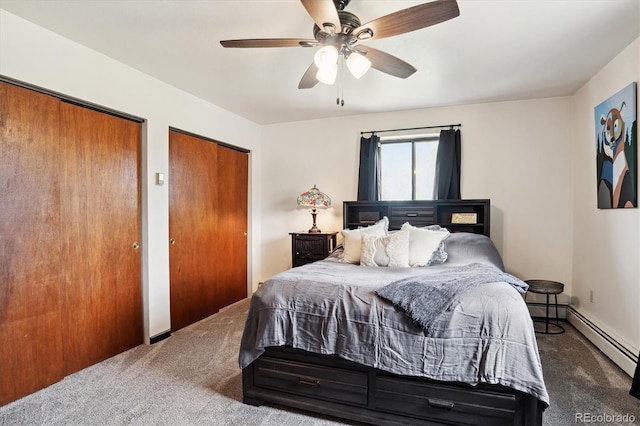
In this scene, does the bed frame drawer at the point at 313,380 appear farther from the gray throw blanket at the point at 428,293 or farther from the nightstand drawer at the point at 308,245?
the nightstand drawer at the point at 308,245

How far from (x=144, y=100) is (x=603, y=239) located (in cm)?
442

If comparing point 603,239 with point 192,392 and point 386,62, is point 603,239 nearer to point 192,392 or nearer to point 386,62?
point 386,62

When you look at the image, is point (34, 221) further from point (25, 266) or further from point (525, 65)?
point (525, 65)

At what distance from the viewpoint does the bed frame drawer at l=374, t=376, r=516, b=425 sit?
167cm

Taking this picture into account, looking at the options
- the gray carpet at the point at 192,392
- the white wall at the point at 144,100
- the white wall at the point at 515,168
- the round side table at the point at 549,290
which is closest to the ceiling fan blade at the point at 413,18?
the white wall at the point at 144,100

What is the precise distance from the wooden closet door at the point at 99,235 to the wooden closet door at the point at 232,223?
1193 mm

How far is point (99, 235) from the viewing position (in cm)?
277

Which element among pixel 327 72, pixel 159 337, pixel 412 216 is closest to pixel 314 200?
pixel 412 216

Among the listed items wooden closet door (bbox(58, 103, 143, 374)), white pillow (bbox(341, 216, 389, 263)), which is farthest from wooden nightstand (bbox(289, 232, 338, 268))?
wooden closet door (bbox(58, 103, 143, 374))

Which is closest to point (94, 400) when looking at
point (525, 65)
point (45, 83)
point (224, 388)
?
point (224, 388)

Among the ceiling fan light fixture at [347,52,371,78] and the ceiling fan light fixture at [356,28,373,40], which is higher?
the ceiling fan light fixture at [356,28,373,40]

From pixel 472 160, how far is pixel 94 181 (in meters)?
3.98

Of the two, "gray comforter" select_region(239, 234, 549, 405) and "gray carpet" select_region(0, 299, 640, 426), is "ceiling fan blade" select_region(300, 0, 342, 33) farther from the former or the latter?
"gray carpet" select_region(0, 299, 640, 426)

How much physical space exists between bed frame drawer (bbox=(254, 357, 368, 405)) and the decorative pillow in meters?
1.23
